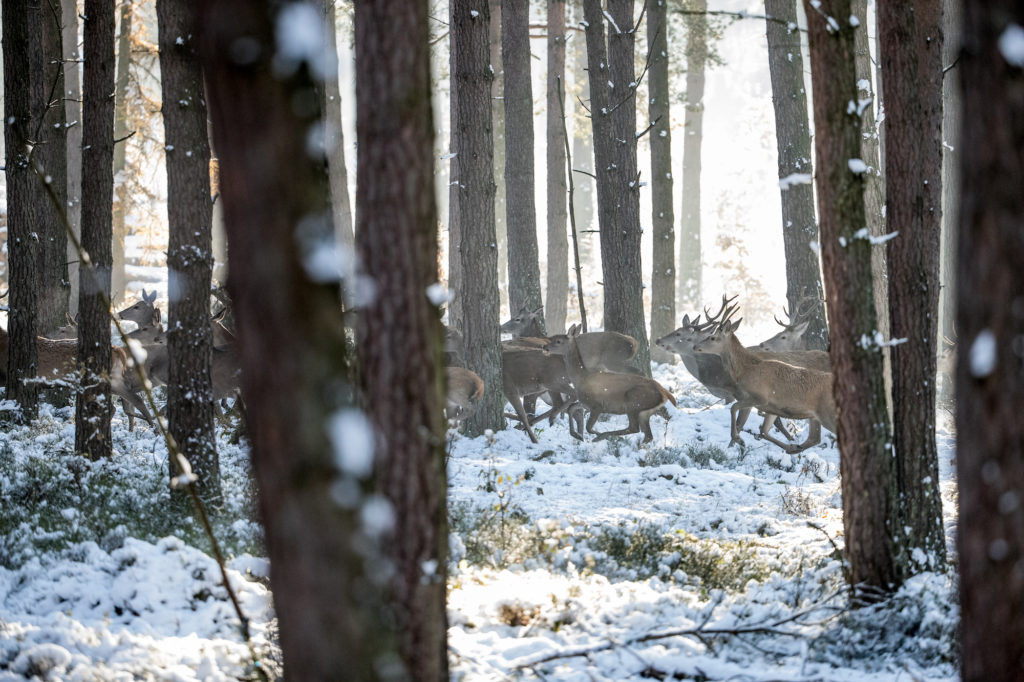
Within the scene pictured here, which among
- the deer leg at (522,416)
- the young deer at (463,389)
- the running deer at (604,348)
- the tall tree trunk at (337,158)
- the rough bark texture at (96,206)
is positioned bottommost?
the deer leg at (522,416)

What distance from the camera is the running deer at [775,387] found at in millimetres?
10695

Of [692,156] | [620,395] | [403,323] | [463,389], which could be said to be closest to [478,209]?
[463,389]

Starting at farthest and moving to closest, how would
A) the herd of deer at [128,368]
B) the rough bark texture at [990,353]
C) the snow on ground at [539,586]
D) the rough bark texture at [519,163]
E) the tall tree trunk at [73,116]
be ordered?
the tall tree trunk at [73,116], the rough bark texture at [519,163], the herd of deer at [128,368], the snow on ground at [539,586], the rough bark texture at [990,353]

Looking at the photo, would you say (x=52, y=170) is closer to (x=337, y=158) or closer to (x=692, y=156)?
(x=337, y=158)

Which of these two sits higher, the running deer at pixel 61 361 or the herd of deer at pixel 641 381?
the running deer at pixel 61 361

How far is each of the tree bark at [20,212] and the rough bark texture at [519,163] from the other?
7.68 metres

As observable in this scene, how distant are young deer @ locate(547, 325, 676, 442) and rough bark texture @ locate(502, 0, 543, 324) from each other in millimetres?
4072

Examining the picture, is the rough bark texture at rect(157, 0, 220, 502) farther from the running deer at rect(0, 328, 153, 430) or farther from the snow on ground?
the running deer at rect(0, 328, 153, 430)

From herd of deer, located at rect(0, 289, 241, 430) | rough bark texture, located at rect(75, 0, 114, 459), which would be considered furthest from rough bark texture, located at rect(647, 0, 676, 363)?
rough bark texture, located at rect(75, 0, 114, 459)

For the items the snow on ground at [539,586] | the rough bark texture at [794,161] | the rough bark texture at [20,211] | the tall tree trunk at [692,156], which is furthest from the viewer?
the tall tree trunk at [692,156]

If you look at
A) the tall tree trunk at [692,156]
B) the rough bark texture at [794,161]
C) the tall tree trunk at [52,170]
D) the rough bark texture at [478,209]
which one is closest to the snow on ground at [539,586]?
the rough bark texture at [478,209]

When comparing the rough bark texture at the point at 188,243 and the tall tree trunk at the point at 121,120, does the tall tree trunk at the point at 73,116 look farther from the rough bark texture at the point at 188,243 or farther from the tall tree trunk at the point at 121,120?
the rough bark texture at the point at 188,243

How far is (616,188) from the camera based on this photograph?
1379 centimetres

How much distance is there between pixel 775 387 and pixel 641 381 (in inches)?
67.4
